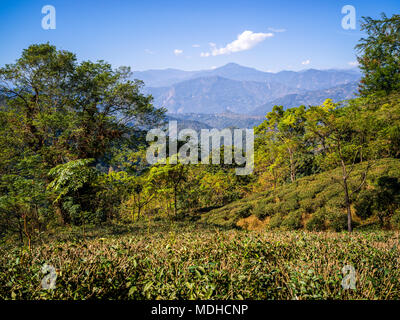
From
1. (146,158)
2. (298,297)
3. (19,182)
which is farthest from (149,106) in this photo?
(298,297)

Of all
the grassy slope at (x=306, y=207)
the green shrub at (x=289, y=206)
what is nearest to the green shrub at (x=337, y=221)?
the grassy slope at (x=306, y=207)

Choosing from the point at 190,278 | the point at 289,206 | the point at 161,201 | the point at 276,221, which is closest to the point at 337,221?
the point at 276,221

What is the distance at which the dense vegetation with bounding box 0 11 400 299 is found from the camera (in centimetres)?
207

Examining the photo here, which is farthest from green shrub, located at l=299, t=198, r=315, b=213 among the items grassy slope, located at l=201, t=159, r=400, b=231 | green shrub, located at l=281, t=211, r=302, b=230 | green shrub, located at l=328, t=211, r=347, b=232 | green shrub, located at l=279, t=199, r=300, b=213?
green shrub, located at l=328, t=211, r=347, b=232

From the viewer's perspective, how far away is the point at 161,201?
12.5 metres

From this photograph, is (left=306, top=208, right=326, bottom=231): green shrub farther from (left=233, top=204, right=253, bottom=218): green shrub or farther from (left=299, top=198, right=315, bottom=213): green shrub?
(left=233, top=204, right=253, bottom=218): green shrub

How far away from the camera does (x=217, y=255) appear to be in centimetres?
270

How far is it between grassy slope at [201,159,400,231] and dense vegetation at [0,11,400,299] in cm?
8

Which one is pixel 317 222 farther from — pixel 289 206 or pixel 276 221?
pixel 289 206

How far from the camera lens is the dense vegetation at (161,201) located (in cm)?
207

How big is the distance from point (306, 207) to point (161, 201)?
7.60 m

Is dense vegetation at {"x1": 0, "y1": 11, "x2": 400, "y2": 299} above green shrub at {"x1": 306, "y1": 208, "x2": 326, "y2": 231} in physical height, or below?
above

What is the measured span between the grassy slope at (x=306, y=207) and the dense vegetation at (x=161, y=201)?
76mm
